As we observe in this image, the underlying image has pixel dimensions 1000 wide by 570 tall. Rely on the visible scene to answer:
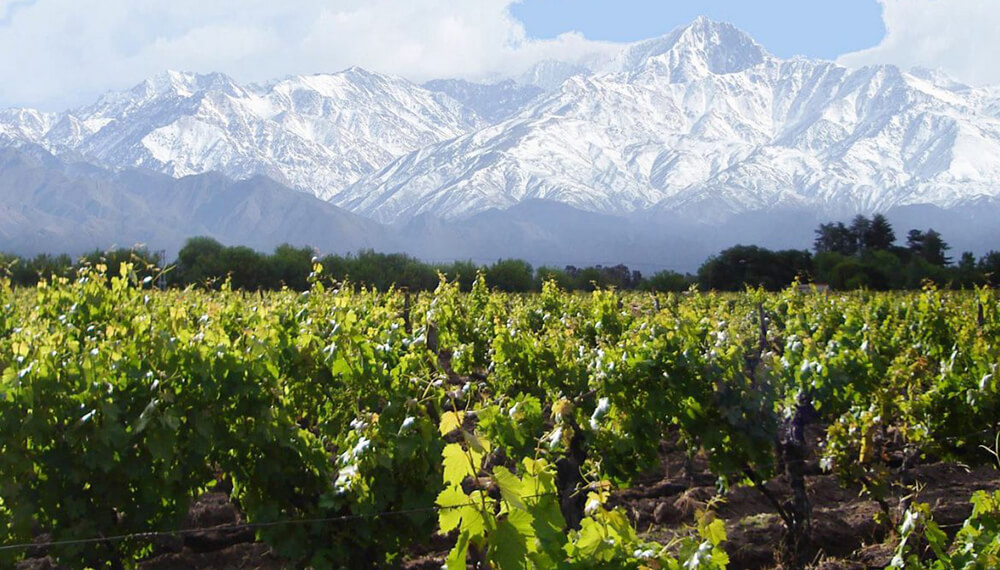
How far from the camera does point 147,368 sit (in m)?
5.49

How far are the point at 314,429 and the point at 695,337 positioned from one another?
4.41 metres

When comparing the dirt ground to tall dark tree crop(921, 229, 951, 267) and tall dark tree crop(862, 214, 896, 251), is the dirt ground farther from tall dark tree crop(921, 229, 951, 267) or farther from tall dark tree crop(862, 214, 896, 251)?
tall dark tree crop(862, 214, 896, 251)

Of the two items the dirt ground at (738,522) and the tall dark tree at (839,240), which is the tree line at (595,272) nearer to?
the tall dark tree at (839,240)

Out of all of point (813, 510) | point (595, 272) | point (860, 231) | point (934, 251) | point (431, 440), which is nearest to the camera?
point (431, 440)

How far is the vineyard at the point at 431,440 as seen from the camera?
12.0ft

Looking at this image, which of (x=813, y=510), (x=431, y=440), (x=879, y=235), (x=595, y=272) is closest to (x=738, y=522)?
(x=813, y=510)

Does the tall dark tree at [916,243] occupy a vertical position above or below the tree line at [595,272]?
above

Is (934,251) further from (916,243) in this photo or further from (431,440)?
(431,440)

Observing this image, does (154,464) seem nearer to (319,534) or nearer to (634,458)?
(319,534)

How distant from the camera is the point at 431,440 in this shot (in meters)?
5.31

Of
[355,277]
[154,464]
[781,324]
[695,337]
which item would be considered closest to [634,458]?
[695,337]

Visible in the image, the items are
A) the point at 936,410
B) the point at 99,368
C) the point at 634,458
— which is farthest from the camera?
the point at 936,410

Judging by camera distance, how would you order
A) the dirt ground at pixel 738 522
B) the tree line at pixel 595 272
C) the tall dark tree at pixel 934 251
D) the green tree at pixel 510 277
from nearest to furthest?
1. the dirt ground at pixel 738 522
2. the tree line at pixel 595 272
3. the green tree at pixel 510 277
4. the tall dark tree at pixel 934 251

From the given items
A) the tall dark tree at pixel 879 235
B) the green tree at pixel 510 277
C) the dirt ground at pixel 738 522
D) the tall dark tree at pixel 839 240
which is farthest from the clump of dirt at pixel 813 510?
the tall dark tree at pixel 839 240
